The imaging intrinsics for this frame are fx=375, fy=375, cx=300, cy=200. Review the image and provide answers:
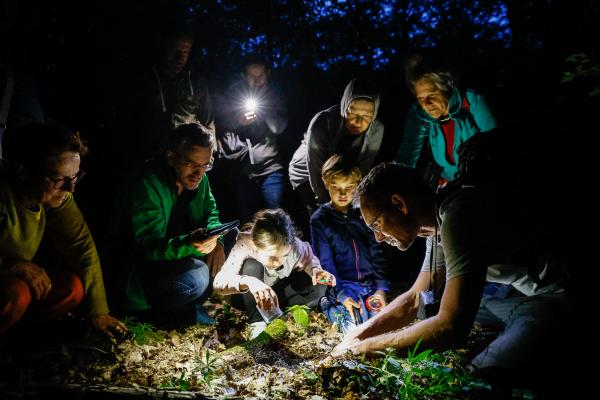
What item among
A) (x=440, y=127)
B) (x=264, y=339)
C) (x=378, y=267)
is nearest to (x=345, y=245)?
(x=378, y=267)

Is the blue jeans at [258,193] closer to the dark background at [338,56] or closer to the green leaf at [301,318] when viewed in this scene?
the dark background at [338,56]

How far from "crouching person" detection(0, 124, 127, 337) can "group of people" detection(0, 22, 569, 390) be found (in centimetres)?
1

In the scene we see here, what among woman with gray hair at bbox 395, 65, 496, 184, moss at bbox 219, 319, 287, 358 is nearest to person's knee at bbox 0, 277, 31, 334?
moss at bbox 219, 319, 287, 358

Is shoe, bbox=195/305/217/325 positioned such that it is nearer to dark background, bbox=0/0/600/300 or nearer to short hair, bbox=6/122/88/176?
dark background, bbox=0/0/600/300

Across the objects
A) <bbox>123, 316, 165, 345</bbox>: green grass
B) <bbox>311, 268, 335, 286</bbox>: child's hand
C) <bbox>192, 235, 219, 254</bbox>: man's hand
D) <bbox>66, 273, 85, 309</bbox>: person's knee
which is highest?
<bbox>192, 235, 219, 254</bbox>: man's hand

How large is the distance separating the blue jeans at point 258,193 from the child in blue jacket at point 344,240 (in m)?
0.80

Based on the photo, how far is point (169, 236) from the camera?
4.53m

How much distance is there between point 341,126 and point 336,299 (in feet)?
7.83

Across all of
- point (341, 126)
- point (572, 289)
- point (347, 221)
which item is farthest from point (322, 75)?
point (572, 289)

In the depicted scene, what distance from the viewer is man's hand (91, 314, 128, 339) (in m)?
3.70

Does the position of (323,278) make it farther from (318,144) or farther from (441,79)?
(441,79)

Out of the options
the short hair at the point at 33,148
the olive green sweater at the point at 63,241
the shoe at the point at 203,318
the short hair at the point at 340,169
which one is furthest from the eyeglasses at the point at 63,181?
the short hair at the point at 340,169

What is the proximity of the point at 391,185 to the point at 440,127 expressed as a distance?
7.09ft

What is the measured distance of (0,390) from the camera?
229cm
